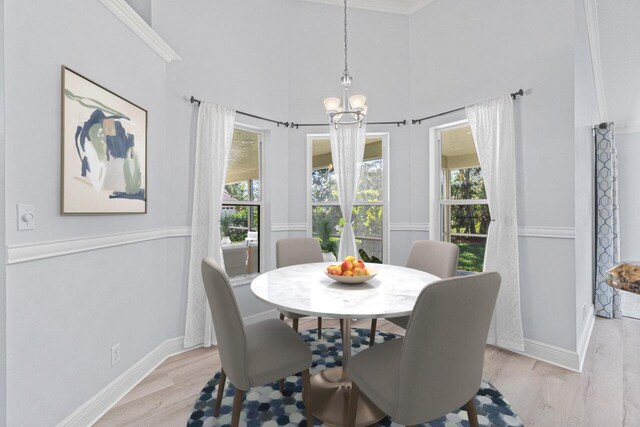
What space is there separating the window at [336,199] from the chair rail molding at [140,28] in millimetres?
1628

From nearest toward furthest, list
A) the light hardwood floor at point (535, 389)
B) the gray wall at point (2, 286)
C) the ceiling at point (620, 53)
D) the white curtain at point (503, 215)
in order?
the gray wall at point (2, 286) → the light hardwood floor at point (535, 389) → the white curtain at point (503, 215) → the ceiling at point (620, 53)

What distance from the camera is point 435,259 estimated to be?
234 centimetres

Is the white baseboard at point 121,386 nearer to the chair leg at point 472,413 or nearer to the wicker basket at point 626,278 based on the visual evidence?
the chair leg at point 472,413

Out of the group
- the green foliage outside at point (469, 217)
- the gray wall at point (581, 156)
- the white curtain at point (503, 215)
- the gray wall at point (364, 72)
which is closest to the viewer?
the gray wall at point (581, 156)

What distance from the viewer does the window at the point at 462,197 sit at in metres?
2.96

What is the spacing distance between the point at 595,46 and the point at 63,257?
15.4ft

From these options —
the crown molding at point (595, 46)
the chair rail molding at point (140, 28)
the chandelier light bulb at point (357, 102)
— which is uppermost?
the crown molding at point (595, 46)

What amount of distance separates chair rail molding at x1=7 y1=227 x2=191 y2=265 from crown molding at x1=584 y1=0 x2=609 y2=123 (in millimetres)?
3979

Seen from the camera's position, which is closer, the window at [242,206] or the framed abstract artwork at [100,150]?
the framed abstract artwork at [100,150]

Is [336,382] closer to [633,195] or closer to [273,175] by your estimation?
[273,175]

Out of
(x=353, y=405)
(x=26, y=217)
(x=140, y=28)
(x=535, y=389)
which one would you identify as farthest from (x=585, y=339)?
(x=140, y=28)

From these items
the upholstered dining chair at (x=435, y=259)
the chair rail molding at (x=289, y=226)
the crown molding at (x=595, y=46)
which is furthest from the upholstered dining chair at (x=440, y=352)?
the crown molding at (x=595, y=46)

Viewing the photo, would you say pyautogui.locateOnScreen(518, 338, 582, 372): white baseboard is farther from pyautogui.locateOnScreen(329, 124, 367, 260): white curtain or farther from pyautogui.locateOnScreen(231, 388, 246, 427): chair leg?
pyautogui.locateOnScreen(231, 388, 246, 427): chair leg

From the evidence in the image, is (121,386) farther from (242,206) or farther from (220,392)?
(242,206)
